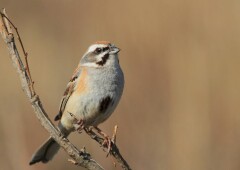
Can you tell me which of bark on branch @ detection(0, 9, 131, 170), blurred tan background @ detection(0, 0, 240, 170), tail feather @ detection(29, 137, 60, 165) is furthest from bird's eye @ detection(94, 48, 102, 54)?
bark on branch @ detection(0, 9, 131, 170)

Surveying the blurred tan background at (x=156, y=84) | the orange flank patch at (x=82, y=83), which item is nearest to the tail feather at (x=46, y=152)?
the blurred tan background at (x=156, y=84)

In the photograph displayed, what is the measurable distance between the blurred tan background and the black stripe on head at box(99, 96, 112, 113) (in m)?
1.08

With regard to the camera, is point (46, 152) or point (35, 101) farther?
point (46, 152)

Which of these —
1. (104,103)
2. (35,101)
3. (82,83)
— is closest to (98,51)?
(82,83)

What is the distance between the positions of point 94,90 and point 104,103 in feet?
0.41

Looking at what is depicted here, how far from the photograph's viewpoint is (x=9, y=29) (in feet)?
9.54

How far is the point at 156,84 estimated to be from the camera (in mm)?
6934

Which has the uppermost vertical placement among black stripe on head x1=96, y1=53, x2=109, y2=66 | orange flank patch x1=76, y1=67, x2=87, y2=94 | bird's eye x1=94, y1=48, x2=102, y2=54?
bird's eye x1=94, y1=48, x2=102, y2=54

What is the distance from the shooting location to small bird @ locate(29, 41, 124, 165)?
4.19m

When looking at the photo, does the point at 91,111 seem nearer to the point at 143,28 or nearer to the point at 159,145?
the point at 159,145

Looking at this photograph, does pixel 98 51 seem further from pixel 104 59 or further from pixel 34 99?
pixel 34 99

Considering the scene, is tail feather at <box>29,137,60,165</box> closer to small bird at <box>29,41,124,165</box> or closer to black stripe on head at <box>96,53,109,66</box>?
small bird at <box>29,41,124,165</box>

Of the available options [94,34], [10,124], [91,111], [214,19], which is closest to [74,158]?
[91,111]

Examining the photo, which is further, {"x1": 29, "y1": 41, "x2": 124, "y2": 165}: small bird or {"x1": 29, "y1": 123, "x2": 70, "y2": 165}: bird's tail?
{"x1": 29, "y1": 123, "x2": 70, "y2": 165}: bird's tail
